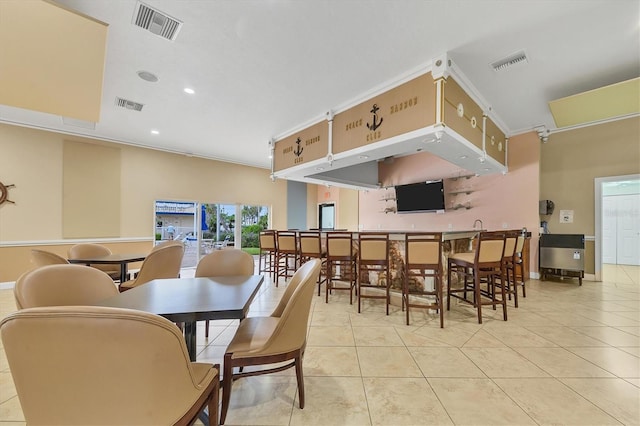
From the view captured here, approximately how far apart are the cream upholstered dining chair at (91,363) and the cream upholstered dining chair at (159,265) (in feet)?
7.07

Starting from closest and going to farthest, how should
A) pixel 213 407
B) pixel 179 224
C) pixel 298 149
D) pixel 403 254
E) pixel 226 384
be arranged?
pixel 213 407
pixel 226 384
pixel 403 254
pixel 298 149
pixel 179 224

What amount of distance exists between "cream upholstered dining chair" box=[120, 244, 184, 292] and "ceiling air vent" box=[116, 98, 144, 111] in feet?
8.44

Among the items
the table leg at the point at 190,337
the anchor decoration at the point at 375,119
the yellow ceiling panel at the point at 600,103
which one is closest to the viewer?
the table leg at the point at 190,337

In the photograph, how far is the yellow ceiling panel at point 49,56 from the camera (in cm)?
180

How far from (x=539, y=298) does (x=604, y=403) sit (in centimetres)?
272

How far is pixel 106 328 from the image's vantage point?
0.74 metres

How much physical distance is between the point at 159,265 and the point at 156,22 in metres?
2.41

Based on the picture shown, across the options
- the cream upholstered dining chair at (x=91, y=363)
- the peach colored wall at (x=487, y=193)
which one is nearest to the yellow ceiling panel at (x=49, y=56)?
the cream upholstered dining chair at (x=91, y=363)

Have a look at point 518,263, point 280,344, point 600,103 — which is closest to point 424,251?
point 280,344

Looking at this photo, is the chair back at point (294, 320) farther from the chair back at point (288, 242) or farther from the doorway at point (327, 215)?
the doorway at point (327, 215)

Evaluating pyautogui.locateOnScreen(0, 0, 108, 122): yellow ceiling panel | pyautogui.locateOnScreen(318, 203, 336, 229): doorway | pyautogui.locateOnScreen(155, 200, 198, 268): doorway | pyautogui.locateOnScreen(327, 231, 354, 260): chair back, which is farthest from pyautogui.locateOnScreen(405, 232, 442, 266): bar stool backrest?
pyautogui.locateOnScreen(318, 203, 336, 229): doorway

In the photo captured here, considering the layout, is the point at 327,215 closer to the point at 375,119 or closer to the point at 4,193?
the point at 375,119

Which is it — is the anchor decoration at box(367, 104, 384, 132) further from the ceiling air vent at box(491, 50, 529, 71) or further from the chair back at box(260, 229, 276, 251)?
the chair back at box(260, 229, 276, 251)

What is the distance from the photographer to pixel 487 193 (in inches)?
224
